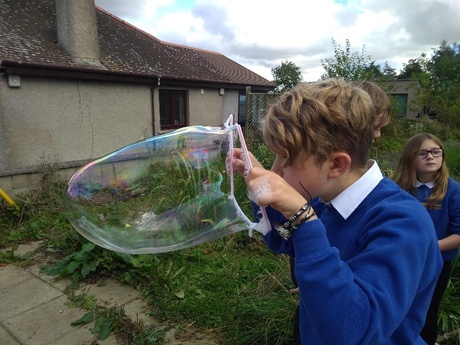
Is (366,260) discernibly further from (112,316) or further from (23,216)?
(23,216)

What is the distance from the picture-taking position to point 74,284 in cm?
361

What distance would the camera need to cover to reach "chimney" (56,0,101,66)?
855 cm

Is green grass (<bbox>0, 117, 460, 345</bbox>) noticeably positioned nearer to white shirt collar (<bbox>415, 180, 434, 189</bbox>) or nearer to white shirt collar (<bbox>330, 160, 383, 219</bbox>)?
white shirt collar (<bbox>330, 160, 383, 219</bbox>)

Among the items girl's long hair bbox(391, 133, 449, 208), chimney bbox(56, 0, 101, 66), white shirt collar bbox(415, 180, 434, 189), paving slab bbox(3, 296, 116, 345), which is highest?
chimney bbox(56, 0, 101, 66)

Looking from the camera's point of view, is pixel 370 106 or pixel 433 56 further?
pixel 433 56

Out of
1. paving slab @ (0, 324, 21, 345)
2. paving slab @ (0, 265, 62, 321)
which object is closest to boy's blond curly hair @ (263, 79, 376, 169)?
paving slab @ (0, 324, 21, 345)

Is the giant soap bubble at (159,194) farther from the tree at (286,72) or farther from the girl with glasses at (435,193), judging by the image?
the tree at (286,72)

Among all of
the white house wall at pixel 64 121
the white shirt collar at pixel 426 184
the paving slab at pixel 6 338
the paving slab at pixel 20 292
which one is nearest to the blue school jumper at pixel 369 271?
the white shirt collar at pixel 426 184

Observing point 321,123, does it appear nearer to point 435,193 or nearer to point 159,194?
point 159,194

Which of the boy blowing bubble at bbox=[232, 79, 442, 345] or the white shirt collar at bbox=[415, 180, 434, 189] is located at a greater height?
the boy blowing bubble at bbox=[232, 79, 442, 345]

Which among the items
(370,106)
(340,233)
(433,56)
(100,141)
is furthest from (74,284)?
(433,56)

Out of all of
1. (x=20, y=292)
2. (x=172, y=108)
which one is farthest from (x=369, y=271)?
(x=172, y=108)

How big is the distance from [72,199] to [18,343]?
194 centimetres

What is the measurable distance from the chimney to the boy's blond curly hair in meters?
9.22
